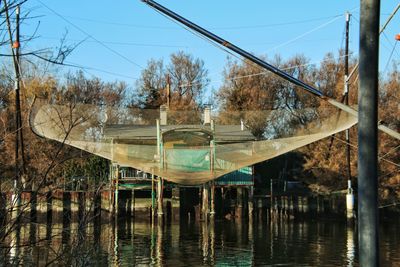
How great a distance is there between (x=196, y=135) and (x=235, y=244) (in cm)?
719

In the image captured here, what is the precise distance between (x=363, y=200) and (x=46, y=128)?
31.1ft

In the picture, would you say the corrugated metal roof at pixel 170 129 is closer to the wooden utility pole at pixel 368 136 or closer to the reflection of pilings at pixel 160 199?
the reflection of pilings at pixel 160 199

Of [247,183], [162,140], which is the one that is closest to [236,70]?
[247,183]

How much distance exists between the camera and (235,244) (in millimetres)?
21531

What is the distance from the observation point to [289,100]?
135 ft

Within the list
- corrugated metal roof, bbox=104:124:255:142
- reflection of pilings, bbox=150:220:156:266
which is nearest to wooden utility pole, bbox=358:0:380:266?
corrugated metal roof, bbox=104:124:255:142

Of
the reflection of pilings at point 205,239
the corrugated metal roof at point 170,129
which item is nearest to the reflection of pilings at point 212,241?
the reflection of pilings at point 205,239

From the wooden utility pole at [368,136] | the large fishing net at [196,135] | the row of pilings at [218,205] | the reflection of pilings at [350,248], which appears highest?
the large fishing net at [196,135]

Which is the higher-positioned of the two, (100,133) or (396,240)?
(100,133)

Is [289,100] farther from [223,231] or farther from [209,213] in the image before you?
[223,231]

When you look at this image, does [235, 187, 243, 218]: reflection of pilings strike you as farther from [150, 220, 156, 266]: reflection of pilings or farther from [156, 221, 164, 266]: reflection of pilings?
[156, 221, 164, 266]: reflection of pilings

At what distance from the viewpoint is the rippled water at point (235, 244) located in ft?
55.4

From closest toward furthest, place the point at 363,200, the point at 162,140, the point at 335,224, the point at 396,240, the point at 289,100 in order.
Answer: the point at 363,200 → the point at 162,140 → the point at 396,240 → the point at 335,224 → the point at 289,100

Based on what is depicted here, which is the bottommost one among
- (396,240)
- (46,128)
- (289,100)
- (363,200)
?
(396,240)
